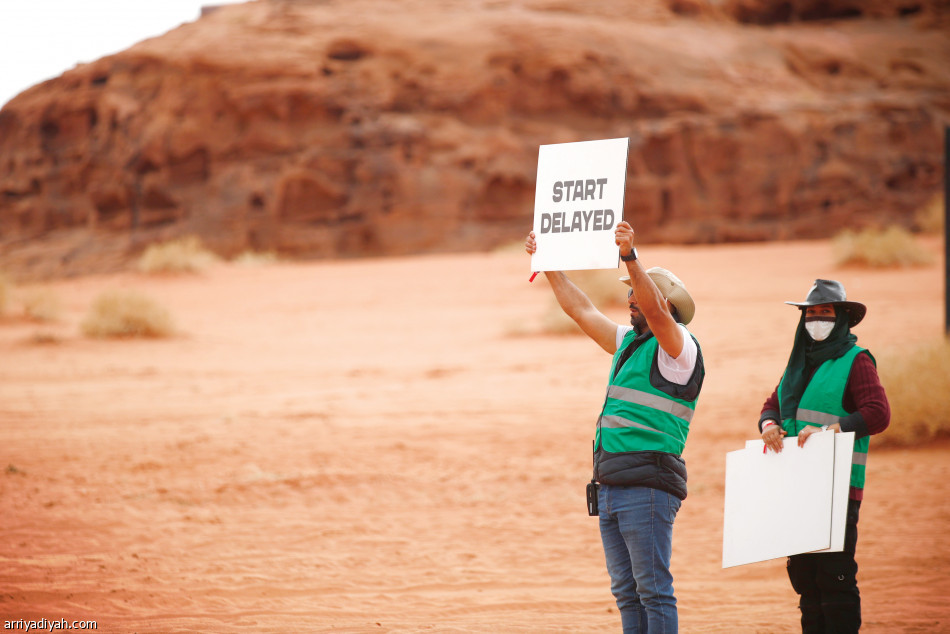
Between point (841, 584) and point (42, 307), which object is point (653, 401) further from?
point (42, 307)

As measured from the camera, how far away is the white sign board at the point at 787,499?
3.46m

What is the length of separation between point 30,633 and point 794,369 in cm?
418

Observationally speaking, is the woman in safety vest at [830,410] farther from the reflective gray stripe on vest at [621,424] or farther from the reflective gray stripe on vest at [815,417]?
the reflective gray stripe on vest at [621,424]

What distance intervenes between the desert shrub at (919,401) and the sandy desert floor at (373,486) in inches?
12.3

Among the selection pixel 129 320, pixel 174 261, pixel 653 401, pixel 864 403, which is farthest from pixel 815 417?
pixel 174 261

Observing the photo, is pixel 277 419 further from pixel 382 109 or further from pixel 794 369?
pixel 382 109

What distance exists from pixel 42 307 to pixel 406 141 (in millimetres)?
14961

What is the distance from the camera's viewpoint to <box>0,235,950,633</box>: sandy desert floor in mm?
5262

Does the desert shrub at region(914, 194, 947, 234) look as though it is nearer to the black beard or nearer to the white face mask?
the white face mask

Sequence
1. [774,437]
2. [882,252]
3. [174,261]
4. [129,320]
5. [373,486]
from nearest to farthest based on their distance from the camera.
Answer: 1. [774,437]
2. [373,486]
3. [129,320]
4. [882,252]
5. [174,261]

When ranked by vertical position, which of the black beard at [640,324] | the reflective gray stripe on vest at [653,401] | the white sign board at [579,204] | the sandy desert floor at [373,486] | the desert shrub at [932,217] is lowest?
the sandy desert floor at [373,486]

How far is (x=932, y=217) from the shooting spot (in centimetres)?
2730

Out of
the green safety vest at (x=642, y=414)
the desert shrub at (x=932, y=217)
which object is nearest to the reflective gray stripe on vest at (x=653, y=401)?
the green safety vest at (x=642, y=414)

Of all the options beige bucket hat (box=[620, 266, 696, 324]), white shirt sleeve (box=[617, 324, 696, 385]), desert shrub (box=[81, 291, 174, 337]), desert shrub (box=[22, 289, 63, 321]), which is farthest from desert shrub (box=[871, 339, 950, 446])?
desert shrub (box=[22, 289, 63, 321])
